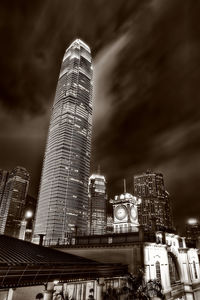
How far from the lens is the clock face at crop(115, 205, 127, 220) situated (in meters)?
35.2

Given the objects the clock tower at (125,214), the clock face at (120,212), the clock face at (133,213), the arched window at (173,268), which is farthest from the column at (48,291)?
the arched window at (173,268)

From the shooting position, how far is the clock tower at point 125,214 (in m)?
34.0

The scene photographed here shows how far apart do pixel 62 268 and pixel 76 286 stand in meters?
7.03

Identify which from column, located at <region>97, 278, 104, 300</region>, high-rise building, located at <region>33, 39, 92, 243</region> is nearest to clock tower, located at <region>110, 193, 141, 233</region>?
column, located at <region>97, 278, 104, 300</region>

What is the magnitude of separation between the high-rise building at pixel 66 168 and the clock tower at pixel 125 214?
431ft

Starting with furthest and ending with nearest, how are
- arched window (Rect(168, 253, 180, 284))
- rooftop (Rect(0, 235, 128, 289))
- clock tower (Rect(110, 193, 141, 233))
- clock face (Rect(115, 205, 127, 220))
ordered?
clock face (Rect(115, 205, 127, 220)) < clock tower (Rect(110, 193, 141, 233)) < arched window (Rect(168, 253, 180, 284)) < rooftop (Rect(0, 235, 128, 289))

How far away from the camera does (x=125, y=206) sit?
117 feet

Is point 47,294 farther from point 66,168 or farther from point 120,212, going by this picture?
point 66,168

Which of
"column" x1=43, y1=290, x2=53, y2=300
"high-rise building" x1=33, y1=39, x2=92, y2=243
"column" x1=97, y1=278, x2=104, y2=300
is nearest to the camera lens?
"column" x1=43, y1=290, x2=53, y2=300

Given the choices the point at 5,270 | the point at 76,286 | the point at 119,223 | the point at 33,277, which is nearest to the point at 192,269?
the point at 119,223

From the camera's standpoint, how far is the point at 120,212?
36.0 meters

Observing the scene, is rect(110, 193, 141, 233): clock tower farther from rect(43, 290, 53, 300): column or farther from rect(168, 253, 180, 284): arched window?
rect(43, 290, 53, 300): column

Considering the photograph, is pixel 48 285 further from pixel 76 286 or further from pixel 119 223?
pixel 119 223

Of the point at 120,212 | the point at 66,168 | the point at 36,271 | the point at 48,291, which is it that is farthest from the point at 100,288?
the point at 66,168
